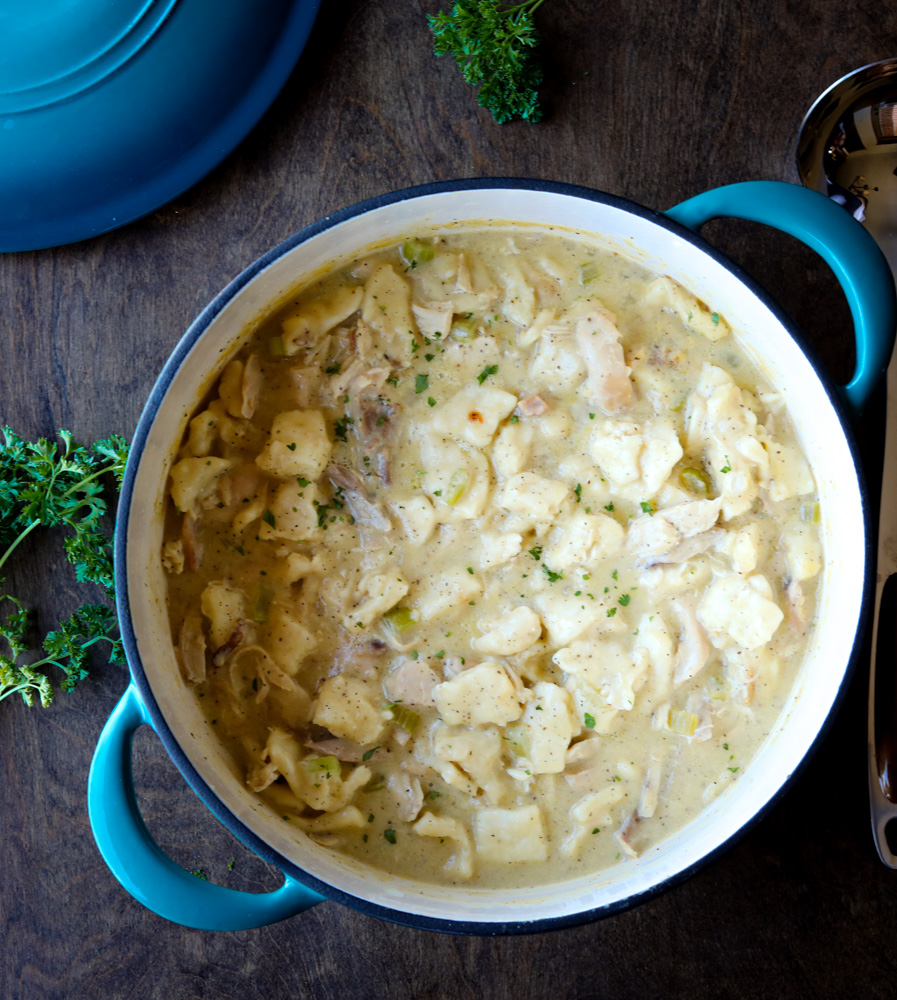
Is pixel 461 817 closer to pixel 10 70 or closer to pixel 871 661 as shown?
pixel 871 661

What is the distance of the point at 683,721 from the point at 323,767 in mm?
893

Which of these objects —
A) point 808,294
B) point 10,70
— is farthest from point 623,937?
point 10,70

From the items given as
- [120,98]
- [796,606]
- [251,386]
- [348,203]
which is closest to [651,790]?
[796,606]

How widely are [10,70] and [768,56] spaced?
1.94 meters

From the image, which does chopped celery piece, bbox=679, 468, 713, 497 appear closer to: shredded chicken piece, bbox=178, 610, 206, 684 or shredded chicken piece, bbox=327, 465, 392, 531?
shredded chicken piece, bbox=327, 465, 392, 531

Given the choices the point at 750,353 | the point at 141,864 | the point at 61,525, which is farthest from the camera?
the point at 61,525

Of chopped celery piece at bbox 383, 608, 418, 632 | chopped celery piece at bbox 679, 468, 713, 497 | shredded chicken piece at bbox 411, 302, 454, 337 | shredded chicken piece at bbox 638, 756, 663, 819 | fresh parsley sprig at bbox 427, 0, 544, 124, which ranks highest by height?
fresh parsley sprig at bbox 427, 0, 544, 124

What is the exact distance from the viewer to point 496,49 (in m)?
2.06

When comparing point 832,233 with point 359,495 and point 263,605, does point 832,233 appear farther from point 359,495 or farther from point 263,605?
point 263,605

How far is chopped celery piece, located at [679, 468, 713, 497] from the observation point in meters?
2.11

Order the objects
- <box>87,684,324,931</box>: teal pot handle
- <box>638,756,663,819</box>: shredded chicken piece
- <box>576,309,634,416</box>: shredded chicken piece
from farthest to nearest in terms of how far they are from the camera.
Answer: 1. <box>638,756,663,819</box>: shredded chicken piece
2. <box>576,309,634,416</box>: shredded chicken piece
3. <box>87,684,324,931</box>: teal pot handle

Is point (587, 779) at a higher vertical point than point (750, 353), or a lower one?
lower

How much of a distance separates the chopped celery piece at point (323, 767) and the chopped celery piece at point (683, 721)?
2.74 feet

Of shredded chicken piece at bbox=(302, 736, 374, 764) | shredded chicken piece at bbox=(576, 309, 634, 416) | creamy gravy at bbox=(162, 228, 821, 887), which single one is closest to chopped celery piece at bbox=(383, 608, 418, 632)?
creamy gravy at bbox=(162, 228, 821, 887)
